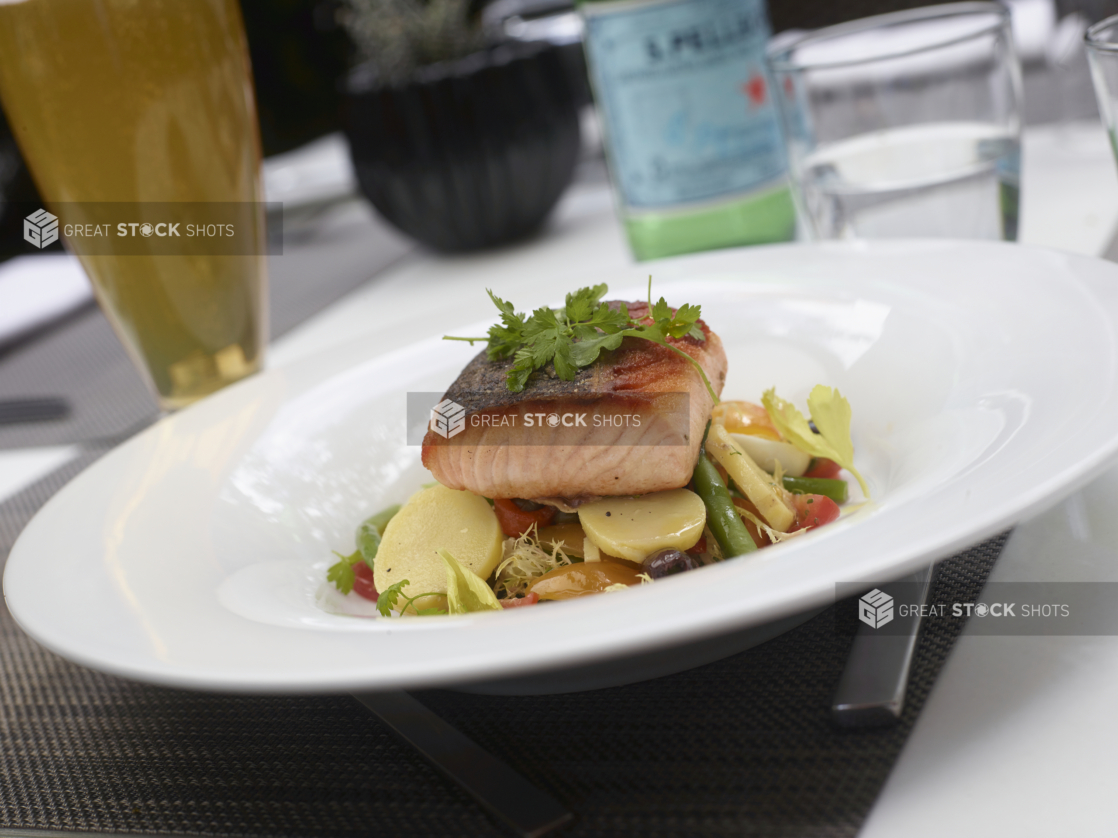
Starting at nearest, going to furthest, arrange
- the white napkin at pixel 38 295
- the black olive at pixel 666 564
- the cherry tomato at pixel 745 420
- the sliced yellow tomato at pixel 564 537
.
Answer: the black olive at pixel 666 564 < the sliced yellow tomato at pixel 564 537 < the cherry tomato at pixel 745 420 < the white napkin at pixel 38 295

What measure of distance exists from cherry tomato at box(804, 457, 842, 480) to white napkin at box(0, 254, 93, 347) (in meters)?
1.97

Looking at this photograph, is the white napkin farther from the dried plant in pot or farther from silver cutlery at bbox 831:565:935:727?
silver cutlery at bbox 831:565:935:727

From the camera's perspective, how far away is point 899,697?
65 cm

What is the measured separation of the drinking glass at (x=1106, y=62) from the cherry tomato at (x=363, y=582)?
37.8 inches

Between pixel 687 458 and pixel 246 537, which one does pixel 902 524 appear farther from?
pixel 246 537

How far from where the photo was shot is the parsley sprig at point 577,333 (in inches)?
36.3

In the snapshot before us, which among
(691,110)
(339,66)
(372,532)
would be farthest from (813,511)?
(339,66)

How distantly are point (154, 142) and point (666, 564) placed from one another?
1057mm

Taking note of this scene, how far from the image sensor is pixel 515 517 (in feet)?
3.24

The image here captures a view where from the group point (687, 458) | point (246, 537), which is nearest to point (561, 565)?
point (687, 458)

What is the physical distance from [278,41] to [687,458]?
22.2 feet

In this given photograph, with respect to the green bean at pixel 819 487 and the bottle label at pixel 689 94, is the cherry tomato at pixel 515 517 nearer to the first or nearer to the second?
the green bean at pixel 819 487

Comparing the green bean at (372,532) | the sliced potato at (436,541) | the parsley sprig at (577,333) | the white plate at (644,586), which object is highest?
the parsley sprig at (577,333)

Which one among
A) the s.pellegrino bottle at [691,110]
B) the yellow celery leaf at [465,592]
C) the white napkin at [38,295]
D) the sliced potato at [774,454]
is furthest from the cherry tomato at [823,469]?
the white napkin at [38,295]
